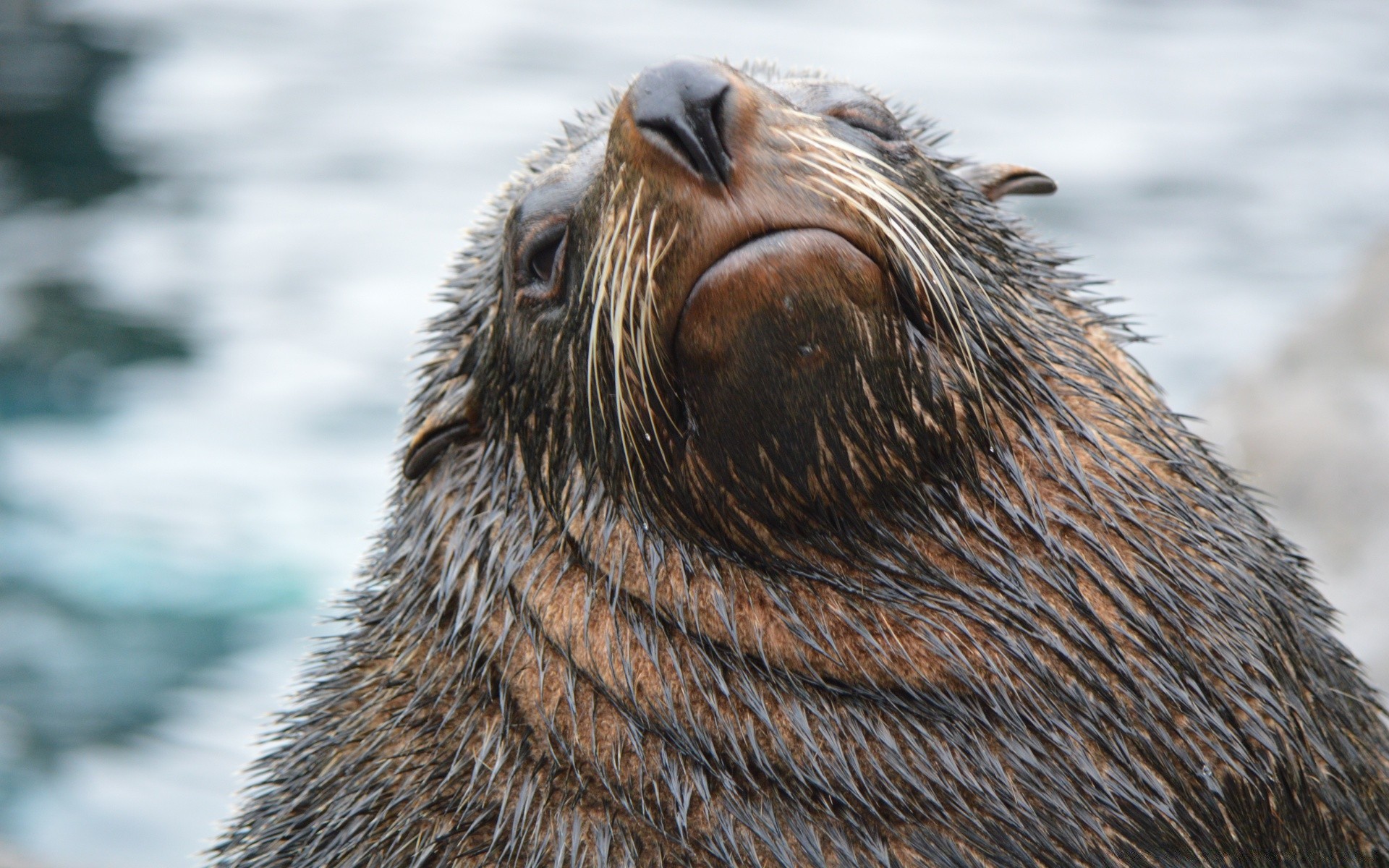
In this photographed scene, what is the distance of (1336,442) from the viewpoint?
9.82 meters

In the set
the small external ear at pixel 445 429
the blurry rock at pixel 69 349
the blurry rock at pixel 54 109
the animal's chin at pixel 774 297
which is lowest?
the blurry rock at pixel 69 349

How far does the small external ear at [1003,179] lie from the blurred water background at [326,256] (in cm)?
289

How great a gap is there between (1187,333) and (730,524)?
13548 mm

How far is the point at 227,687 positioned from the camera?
13.5m

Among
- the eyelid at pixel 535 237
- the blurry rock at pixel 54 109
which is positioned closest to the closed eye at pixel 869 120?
the eyelid at pixel 535 237

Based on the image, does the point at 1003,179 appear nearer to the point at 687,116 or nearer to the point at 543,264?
the point at 543,264

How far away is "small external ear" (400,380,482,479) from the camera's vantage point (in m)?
4.80

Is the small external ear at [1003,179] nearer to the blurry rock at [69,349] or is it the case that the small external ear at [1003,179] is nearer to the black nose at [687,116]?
the black nose at [687,116]

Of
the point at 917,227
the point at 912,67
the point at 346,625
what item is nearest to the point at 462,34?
the point at 912,67

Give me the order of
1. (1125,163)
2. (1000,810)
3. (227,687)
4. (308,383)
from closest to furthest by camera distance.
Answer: (1000,810) < (227,687) < (308,383) < (1125,163)

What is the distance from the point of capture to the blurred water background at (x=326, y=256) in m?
12.2

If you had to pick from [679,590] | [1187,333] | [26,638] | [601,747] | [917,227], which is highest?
[917,227]

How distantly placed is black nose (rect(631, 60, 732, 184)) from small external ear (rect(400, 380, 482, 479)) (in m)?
1.47

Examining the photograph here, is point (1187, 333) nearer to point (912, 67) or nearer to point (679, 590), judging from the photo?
point (912, 67)
